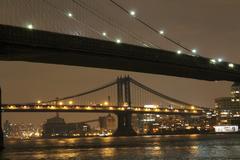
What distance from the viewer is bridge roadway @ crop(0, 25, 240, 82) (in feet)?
164

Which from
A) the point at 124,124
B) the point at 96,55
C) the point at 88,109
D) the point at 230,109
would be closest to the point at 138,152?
the point at 96,55

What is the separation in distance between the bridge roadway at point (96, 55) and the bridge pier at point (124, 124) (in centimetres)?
4553

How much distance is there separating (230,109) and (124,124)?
36489 mm

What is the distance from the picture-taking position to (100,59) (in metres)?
57.8

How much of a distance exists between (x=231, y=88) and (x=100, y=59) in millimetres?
97451

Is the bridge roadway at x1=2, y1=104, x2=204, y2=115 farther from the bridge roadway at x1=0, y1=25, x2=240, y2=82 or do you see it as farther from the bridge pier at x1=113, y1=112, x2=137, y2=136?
the bridge roadway at x1=0, y1=25, x2=240, y2=82

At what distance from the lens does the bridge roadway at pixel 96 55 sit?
49.9 metres

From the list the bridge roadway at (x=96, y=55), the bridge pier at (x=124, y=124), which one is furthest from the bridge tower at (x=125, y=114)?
the bridge roadway at (x=96, y=55)

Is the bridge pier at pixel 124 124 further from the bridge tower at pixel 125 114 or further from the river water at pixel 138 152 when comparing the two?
the river water at pixel 138 152

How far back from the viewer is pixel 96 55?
55906 mm

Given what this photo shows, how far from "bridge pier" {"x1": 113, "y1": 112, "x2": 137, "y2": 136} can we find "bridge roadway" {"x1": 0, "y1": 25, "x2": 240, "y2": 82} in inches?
1793

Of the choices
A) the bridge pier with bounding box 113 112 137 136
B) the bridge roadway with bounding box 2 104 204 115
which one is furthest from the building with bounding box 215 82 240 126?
the bridge pier with bounding box 113 112 137 136

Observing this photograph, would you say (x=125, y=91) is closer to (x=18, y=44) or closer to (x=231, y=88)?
(x=231, y=88)

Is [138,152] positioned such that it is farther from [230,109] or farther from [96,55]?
[230,109]
